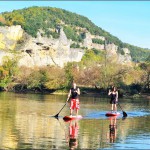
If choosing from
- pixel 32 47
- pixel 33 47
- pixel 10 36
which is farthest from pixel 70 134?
pixel 10 36

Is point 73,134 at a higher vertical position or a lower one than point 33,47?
lower

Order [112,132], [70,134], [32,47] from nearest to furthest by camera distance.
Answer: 1. [70,134]
2. [112,132]
3. [32,47]

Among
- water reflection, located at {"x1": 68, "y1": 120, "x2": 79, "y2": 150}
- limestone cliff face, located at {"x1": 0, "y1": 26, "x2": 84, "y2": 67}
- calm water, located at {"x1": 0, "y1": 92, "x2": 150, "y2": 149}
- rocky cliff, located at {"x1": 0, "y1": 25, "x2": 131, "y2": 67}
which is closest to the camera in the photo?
calm water, located at {"x1": 0, "y1": 92, "x2": 150, "y2": 149}

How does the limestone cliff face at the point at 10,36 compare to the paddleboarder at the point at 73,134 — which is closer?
the paddleboarder at the point at 73,134

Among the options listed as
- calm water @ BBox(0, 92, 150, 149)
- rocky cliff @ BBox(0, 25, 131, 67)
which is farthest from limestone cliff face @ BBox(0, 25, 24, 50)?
calm water @ BBox(0, 92, 150, 149)

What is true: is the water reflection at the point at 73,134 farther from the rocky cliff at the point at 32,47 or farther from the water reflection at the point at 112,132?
the rocky cliff at the point at 32,47

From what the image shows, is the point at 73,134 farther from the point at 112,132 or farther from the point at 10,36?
the point at 10,36

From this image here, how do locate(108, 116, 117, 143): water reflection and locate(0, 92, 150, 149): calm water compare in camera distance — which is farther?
locate(108, 116, 117, 143): water reflection

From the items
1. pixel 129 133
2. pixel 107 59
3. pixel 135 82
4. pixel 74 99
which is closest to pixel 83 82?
pixel 107 59

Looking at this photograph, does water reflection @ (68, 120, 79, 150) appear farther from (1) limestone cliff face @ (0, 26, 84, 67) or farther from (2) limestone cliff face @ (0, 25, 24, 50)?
(2) limestone cliff face @ (0, 25, 24, 50)

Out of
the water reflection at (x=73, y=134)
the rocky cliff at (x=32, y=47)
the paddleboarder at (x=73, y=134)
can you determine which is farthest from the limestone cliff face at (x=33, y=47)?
the paddleboarder at (x=73, y=134)

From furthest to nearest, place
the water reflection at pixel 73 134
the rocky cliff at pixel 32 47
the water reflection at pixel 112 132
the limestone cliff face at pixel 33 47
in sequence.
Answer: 1. the limestone cliff face at pixel 33 47
2. the rocky cliff at pixel 32 47
3. the water reflection at pixel 112 132
4. the water reflection at pixel 73 134

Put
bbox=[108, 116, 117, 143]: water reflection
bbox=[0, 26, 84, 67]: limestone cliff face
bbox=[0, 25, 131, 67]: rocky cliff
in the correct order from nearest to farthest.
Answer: bbox=[108, 116, 117, 143]: water reflection, bbox=[0, 25, 131, 67]: rocky cliff, bbox=[0, 26, 84, 67]: limestone cliff face

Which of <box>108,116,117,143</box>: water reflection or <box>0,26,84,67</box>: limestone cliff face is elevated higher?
<box>0,26,84,67</box>: limestone cliff face
